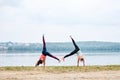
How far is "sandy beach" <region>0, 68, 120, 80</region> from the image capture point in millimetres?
27516

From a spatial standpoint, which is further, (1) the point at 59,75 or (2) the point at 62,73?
(2) the point at 62,73

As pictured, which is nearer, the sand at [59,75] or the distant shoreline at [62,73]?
the sand at [59,75]

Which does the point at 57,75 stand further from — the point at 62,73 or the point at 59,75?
the point at 62,73

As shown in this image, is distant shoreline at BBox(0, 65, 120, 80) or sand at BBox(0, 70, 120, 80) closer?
sand at BBox(0, 70, 120, 80)

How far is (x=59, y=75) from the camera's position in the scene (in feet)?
95.1

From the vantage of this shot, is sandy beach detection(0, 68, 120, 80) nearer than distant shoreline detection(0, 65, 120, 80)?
Yes

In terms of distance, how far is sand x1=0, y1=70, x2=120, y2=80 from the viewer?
90.2ft

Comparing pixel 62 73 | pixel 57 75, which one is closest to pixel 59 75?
pixel 57 75

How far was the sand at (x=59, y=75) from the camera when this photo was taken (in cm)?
2748

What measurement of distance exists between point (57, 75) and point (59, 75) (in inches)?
4.8

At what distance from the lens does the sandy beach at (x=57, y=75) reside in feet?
90.3

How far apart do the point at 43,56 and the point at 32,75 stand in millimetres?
5440

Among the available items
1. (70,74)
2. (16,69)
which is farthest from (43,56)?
(70,74)

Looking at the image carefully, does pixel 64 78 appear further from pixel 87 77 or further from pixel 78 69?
pixel 78 69
